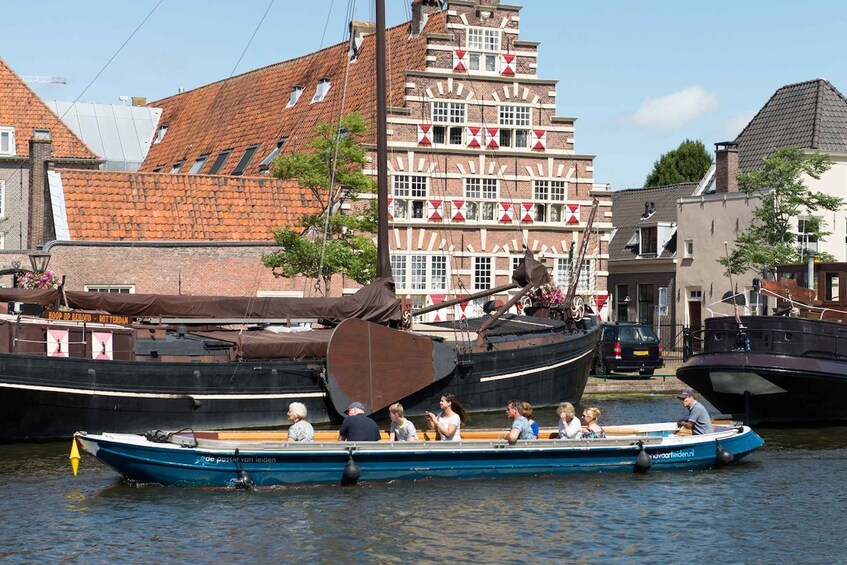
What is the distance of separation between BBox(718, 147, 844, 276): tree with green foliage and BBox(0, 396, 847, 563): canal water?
22.3m

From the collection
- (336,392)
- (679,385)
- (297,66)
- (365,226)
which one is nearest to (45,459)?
(336,392)

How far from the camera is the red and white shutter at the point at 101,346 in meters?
27.7

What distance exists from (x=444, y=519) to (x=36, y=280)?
718 inches

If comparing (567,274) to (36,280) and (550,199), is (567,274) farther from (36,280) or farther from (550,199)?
(36,280)

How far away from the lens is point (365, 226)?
38531 mm

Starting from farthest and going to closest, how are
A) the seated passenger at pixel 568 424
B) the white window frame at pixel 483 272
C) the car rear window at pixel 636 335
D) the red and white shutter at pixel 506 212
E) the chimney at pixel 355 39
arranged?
the chimney at pixel 355 39, the red and white shutter at pixel 506 212, the white window frame at pixel 483 272, the car rear window at pixel 636 335, the seated passenger at pixel 568 424

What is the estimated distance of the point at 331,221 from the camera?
1529 inches

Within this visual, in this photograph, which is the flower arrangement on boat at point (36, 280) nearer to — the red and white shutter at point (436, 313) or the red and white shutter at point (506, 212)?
the red and white shutter at point (436, 313)

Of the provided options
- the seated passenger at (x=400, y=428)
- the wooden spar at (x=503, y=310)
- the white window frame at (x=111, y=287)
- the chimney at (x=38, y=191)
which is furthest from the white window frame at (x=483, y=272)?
the seated passenger at (x=400, y=428)

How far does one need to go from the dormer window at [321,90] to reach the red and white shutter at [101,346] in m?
25.0

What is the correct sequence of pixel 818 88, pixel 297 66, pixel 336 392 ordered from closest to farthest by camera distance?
1. pixel 336 392
2. pixel 818 88
3. pixel 297 66

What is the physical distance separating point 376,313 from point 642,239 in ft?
93.5

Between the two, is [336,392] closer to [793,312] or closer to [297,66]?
[793,312]

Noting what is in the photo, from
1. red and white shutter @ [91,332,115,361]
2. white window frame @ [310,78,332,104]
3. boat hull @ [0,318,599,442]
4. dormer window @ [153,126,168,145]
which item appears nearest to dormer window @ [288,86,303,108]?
white window frame @ [310,78,332,104]
